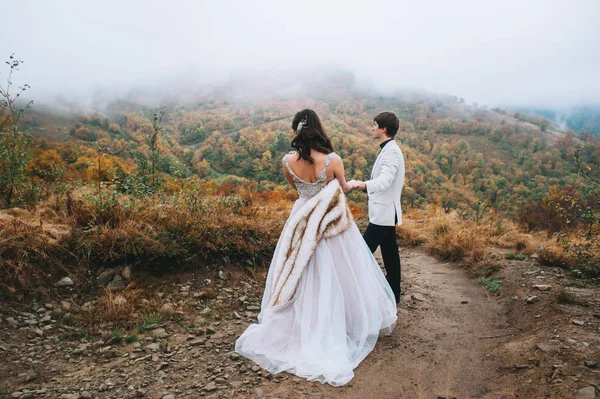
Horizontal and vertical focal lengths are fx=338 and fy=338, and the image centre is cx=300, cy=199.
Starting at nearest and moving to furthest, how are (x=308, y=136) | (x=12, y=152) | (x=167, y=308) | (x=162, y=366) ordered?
1. (x=162, y=366)
2. (x=308, y=136)
3. (x=167, y=308)
4. (x=12, y=152)

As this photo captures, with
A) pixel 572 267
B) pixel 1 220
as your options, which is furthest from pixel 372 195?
pixel 1 220

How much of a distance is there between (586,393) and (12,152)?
6880mm

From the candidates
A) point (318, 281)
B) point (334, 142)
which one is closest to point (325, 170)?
point (318, 281)

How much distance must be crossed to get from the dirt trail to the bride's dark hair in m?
2.05

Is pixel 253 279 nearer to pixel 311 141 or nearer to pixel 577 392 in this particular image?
pixel 311 141

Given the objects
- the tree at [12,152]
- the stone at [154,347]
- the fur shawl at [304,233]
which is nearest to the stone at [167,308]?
the stone at [154,347]

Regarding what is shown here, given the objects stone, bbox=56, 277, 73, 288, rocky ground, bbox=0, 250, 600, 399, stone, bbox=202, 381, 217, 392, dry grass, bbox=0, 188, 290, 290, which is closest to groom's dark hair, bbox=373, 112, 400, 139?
rocky ground, bbox=0, 250, 600, 399

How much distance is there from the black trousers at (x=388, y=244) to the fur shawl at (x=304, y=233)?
2.11 ft

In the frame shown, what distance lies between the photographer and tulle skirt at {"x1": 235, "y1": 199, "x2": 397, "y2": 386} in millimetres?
2936

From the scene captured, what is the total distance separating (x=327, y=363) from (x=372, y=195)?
198 cm

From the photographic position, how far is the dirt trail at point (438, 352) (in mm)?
2662

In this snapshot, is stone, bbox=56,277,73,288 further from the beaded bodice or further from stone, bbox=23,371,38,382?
the beaded bodice

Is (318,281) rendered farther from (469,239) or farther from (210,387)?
(469,239)

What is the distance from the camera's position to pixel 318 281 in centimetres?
339
